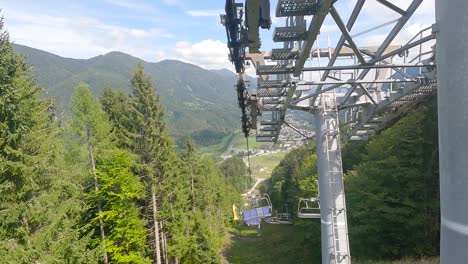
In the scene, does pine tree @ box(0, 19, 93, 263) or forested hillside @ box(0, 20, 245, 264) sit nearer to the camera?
pine tree @ box(0, 19, 93, 263)

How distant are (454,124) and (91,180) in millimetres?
17955

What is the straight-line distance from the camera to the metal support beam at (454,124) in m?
2.61

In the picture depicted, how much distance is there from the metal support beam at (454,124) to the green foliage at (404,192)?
13492mm

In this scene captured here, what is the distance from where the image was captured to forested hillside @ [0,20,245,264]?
29.7 ft

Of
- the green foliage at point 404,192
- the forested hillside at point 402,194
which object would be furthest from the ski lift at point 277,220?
the green foliage at point 404,192

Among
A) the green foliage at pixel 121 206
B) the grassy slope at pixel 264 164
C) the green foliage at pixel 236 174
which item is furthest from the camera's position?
the grassy slope at pixel 264 164

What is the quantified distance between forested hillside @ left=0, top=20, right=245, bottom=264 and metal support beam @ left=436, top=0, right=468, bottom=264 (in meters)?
9.05

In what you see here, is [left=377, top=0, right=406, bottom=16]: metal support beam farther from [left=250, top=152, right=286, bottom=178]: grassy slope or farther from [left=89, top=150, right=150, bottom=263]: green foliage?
[left=250, top=152, right=286, bottom=178]: grassy slope

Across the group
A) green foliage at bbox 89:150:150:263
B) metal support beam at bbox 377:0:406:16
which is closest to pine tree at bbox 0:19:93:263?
green foliage at bbox 89:150:150:263

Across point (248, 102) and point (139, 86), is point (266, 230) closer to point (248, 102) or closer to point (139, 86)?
point (139, 86)

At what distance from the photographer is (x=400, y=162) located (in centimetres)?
1584

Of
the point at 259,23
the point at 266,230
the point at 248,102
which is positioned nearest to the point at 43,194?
the point at 248,102

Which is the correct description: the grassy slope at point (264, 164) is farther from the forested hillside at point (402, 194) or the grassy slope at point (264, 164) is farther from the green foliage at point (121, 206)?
the green foliage at point (121, 206)

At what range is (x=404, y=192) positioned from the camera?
51.7 feet
